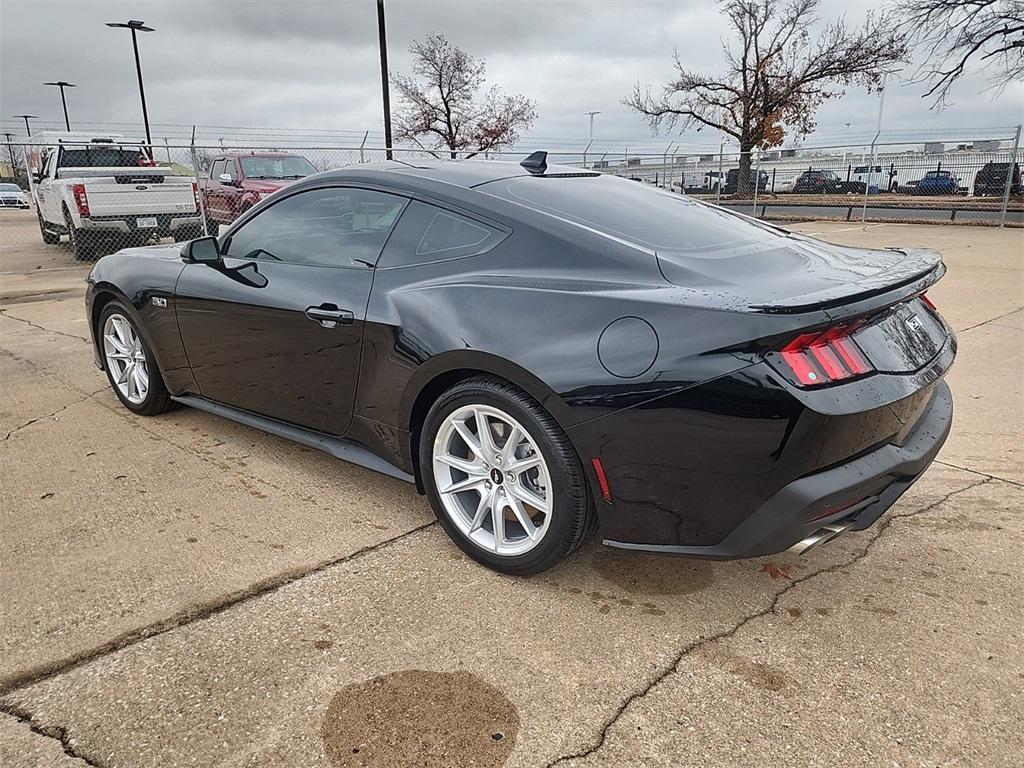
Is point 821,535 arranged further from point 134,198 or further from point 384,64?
point 384,64

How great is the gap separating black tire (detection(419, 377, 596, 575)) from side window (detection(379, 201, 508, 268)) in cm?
53

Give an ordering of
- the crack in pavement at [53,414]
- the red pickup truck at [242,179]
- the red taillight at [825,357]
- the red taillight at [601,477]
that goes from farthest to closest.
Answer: the red pickup truck at [242,179] → the crack in pavement at [53,414] → the red taillight at [601,477] → the red taillight at [825,357]

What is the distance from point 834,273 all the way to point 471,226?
4.24 ft

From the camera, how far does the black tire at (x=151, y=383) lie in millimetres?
4141

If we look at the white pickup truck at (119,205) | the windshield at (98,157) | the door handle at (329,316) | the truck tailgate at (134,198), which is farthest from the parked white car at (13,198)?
the door handle at (329,316)

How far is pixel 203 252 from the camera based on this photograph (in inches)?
141

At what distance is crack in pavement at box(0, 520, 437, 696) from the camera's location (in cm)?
213

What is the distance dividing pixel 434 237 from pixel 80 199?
10.4 metres

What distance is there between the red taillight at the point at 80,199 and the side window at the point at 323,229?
29.6ft

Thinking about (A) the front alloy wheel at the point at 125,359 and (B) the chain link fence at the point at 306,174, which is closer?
(A) the front alloy wheel at the point at 125,359

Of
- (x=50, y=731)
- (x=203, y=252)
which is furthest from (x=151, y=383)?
(x=50, y=731)

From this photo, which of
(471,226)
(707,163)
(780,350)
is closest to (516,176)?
(471,226)

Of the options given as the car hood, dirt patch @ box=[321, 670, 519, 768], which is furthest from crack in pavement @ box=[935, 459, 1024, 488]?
dirt patch @ box=[321, 670, 519, 768]

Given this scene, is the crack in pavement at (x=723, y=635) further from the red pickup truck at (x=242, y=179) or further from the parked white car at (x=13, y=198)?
the parked white car at (x=13, y=198)
